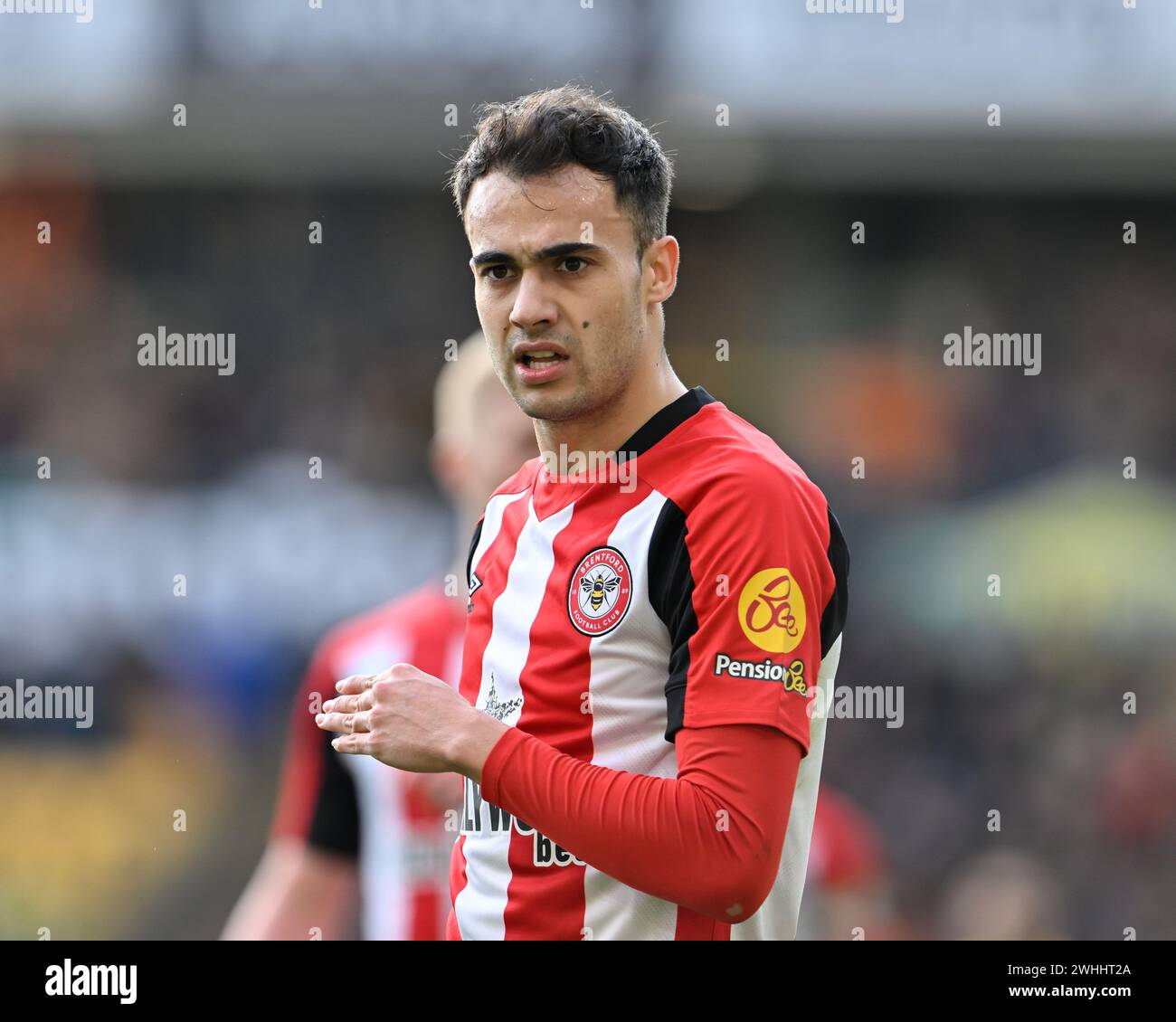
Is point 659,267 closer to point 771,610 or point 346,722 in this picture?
point 771,610

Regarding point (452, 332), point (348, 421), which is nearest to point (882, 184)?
point (452, 332)

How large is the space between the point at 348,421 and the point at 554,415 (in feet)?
23.0

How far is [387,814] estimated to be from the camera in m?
3.87

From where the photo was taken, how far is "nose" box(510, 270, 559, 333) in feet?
7.49

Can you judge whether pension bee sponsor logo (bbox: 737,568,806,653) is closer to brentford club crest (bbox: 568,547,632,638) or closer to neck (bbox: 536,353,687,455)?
brentford club crest (bbox: 568,547,632,638)

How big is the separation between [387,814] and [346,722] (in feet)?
5.82

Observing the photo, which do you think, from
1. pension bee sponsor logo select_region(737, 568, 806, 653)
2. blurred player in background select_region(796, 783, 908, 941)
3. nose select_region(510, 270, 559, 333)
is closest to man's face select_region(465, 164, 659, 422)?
nose select_region(510, 270, 559, 333)

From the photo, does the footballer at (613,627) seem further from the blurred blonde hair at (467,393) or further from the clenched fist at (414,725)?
the blurred blonde hair at (467,393)

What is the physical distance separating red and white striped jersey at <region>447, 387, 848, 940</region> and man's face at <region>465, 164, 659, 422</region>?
0.13 metres

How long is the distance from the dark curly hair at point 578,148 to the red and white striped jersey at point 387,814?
1794mm

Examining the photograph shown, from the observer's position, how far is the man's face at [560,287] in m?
2.29

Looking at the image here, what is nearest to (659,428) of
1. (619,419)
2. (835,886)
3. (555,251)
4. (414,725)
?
(619,419)

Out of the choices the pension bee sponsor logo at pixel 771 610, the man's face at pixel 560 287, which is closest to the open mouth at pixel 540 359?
the man's face at pixel 560 287
